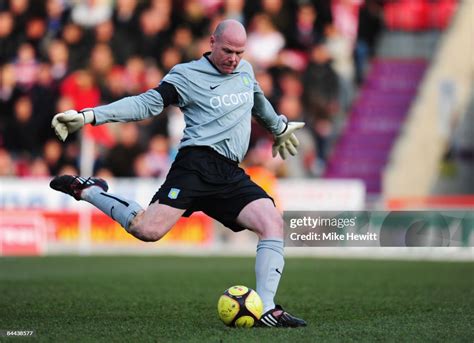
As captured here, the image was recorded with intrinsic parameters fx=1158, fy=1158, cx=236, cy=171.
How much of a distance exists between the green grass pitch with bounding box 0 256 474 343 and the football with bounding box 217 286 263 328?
0.12 m

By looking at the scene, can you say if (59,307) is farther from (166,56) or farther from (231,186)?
(166,56)

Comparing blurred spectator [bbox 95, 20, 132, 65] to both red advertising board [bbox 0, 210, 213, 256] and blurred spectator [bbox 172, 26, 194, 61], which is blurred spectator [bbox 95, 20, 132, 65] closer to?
blurred spectator [bbox 172, 26, 194, 61]

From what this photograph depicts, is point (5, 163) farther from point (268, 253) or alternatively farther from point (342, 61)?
point (268, 253)

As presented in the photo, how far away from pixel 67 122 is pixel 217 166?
1.26 meters

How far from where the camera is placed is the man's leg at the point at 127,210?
27.5ft

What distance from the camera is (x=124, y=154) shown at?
21.9m

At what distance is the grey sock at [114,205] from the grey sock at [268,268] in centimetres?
97

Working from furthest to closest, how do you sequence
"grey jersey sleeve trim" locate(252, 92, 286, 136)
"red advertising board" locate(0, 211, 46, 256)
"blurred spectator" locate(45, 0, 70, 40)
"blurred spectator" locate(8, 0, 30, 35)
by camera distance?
"blurred spectator" locate(8, 0, 30, 35), "blurred spectator" locate(45, 0, 70, 40), "red advertising board" locate(0, 211, 46, 256), "grey jersey sleeve trim" locate(252, 92, 286, 136)

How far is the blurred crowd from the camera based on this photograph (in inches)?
857

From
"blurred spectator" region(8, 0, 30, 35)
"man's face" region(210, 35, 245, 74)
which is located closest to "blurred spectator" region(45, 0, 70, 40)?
"blurred spectator" region(8, 0, 30, 35)

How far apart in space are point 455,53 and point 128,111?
14638 millimetres

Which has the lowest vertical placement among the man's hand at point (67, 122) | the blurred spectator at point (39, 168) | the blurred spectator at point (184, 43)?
the man's hand at point (67, 122)

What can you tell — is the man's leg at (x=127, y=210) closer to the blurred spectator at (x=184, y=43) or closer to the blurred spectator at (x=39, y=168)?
the blurred spectator at (x=39, y=168)

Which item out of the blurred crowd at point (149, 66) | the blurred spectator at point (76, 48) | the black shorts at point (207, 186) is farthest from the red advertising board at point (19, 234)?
the black shorts at point (207, 186)
